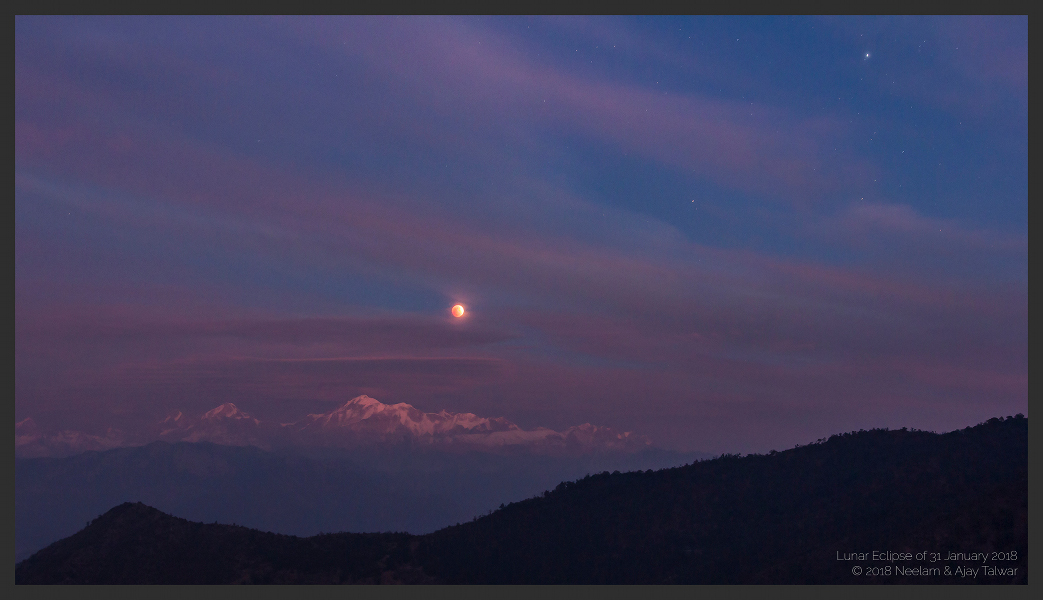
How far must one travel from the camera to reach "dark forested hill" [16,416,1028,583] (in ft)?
157

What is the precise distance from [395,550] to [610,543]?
1775cm

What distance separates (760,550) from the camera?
54.6 metres

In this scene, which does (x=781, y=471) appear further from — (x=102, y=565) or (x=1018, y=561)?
(x=102, y=565)

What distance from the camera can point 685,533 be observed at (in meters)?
61.6

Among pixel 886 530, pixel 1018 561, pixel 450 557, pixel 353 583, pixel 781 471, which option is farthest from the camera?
pixel 781 471

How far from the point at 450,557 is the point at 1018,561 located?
3908cm

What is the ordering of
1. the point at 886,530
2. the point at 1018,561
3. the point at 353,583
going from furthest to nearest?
the point at 353,583 → the point at 886,530 → the point at 1018,561

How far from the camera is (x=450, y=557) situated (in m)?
60.4

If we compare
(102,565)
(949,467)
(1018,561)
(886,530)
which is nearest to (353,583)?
(102,565)

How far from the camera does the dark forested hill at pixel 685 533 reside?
1882 inches

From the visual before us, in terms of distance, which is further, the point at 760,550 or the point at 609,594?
the point at 760,550

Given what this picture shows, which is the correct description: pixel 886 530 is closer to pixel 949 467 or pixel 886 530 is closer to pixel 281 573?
pixel 949 467

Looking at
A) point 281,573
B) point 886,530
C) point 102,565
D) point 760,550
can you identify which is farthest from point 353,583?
point 886,530

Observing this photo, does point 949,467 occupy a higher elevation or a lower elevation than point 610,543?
higher
